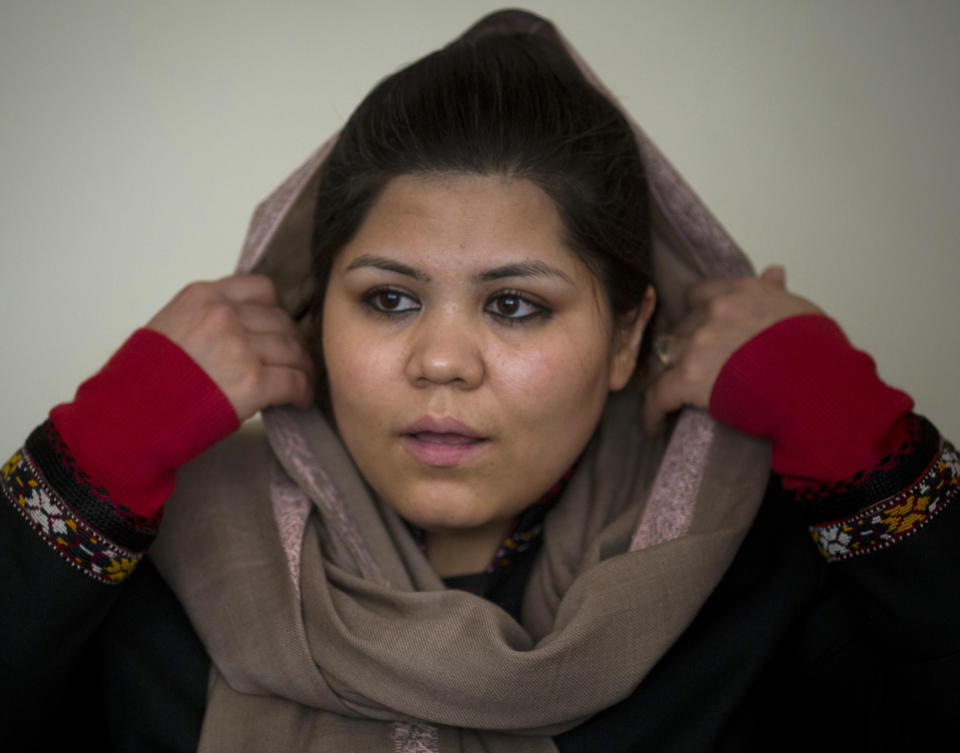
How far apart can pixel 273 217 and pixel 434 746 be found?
88cm

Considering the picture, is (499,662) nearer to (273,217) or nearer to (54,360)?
(273,217)

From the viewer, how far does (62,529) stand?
1350mm

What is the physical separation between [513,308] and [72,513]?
68 cm

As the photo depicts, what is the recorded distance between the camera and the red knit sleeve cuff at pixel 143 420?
4.53 feet

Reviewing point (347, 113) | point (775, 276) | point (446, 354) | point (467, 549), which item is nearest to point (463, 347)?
point (446, 354)

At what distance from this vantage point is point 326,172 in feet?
5.40

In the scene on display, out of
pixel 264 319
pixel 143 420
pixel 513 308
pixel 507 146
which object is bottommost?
pixel 143 420

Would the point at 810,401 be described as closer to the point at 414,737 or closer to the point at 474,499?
the point at 474,499

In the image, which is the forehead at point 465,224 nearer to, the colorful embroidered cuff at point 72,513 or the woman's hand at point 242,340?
the woman's hand at point 242,340

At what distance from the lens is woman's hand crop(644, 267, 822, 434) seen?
158 cm

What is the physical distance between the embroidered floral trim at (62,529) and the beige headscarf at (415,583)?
5.7 inches

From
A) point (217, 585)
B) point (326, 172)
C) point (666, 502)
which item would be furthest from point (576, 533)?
point (326, 172)

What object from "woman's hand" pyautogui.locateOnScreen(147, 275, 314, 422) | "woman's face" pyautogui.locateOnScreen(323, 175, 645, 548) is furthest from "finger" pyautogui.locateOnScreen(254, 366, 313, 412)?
"woman's face" pyautogui.locateOnScreen(323, 175, 645, 548)

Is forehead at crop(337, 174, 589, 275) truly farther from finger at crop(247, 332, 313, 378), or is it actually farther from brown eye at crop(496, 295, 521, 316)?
finger at crop(247, 332, 313, 378)
